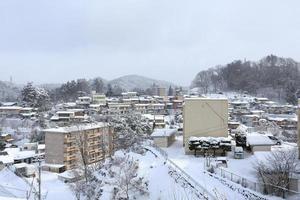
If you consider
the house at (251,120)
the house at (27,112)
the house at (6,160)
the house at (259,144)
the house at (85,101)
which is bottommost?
the house at (6,160)

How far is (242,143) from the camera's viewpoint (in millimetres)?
14500

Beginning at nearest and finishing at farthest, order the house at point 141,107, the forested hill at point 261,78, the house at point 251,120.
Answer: the house at point 251,120 < the house at point 141,107 < the forested hill at point 261,78

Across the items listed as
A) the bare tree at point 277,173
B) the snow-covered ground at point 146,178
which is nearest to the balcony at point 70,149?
the snow-covered ground at point 146,178

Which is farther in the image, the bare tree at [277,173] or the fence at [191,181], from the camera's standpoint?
the bare tree at [277,173]

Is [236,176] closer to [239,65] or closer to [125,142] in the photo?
[125,142]

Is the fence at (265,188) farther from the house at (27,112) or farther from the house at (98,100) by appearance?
the house at (98,100)

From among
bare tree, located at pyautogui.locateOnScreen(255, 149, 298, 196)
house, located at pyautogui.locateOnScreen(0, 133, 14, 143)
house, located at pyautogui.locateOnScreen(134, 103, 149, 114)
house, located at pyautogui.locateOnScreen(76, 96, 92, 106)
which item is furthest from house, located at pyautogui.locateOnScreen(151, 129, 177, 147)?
house, located at pyautogui.locateOnScreen(76, 96, 92, 106)

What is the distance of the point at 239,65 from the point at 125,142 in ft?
109

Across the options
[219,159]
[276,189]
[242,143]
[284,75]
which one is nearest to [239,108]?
[284,75]

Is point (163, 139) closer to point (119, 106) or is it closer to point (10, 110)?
point (119, 106)

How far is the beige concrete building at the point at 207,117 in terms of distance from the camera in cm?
1427

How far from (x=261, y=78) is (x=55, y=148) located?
34.1 meters

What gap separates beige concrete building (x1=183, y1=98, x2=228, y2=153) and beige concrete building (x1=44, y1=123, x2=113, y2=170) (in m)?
6.57

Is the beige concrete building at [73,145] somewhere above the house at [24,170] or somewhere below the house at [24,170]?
above
